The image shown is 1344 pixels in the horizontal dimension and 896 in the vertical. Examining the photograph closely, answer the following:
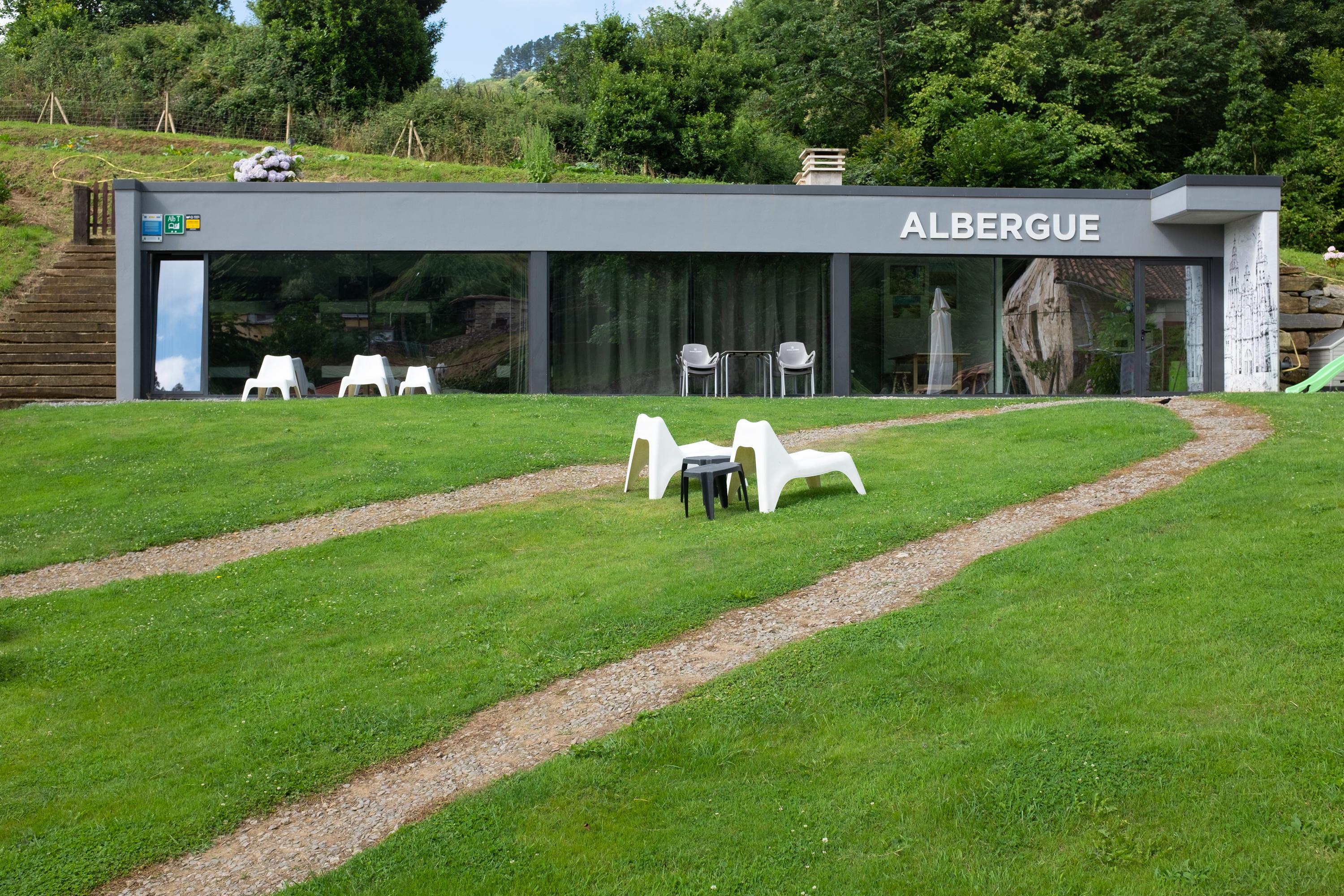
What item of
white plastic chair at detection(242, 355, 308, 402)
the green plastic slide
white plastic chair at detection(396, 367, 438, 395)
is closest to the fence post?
white plastic chair at detection(242, 355, 308, 402)

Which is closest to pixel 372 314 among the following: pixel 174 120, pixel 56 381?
pixel 56 381

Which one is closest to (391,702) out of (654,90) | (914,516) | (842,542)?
(842,542)

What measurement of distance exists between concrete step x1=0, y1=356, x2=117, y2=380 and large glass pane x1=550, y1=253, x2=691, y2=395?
774 cm

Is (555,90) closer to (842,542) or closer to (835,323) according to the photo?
(835,323)

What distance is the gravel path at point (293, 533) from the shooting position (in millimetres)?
8531

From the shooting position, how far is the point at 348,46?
131 feet

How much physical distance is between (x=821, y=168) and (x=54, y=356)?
14066 millimetres

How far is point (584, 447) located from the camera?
42.2 ft

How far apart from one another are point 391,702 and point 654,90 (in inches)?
1209

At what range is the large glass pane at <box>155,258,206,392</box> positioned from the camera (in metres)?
18.9

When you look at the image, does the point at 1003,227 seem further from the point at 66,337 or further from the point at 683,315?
the point at 66,337

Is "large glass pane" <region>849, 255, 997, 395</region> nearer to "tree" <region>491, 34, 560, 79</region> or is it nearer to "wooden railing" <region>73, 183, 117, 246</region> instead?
"wooden railing" <region>73, 183, 117, 246</region>

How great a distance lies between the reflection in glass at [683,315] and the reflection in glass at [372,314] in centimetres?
121

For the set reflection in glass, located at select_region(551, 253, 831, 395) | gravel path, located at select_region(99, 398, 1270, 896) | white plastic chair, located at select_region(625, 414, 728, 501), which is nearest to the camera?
gravel path, located at select_region(99, 398, 1270, 896)
